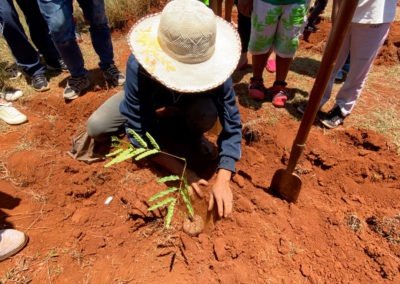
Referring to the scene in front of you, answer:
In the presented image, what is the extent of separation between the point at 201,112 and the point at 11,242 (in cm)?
136

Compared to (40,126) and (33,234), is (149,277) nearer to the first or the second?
(33,234)

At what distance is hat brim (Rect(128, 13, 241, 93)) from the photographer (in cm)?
114

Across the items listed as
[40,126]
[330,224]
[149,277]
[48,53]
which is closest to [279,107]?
[330,224]

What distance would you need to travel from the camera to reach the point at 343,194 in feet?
6.01

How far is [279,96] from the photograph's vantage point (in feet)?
8.46

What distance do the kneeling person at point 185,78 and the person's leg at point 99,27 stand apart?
1066mm

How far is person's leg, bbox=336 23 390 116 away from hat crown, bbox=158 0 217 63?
1.46 meters

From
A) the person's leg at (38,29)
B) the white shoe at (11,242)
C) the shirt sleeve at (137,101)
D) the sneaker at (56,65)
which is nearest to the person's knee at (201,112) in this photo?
the shirt sleeve at (137,101)

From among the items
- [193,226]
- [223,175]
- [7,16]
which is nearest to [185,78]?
[223,175]

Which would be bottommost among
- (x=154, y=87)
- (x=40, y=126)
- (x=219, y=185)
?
(x=40, y=126)

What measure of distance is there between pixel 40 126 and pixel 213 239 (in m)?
1.81

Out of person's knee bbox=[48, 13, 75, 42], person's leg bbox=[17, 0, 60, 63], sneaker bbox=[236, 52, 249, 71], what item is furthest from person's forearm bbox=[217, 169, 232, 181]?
person's leg bbox=[17, 0, 60, 63]

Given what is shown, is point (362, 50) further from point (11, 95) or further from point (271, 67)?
point (11, 95)

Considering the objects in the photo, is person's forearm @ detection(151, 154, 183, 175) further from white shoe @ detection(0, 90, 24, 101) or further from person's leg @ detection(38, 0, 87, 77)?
white shoe @ detection(0, 90, 24, 101)
